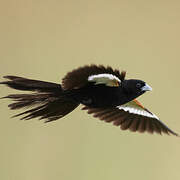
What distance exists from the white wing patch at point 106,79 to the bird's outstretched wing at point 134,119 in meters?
0.31

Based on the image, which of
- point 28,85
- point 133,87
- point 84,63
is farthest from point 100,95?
point 84,63

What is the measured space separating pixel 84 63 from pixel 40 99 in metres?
0.72

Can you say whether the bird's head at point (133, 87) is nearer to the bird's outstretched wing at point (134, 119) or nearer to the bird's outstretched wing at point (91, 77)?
the bird's outstretched wing at point (91, 77)

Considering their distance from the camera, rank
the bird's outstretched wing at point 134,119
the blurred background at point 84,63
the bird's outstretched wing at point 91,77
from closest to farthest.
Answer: the bird's outstretched wing at point 91,77 → the bird's outstretched wing at point 134,119 → the blurred background at point 84,63

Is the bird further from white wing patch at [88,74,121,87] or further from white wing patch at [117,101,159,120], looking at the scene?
white wing patch at [117,101,159,120]

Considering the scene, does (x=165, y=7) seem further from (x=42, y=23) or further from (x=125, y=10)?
(x=42, y=23)

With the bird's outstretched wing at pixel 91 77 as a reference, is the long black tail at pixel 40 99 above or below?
Answer: below

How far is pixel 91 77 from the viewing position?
1035 millimetres

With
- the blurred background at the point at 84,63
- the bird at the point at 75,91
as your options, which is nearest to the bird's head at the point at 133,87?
the bird at the point at 75,91

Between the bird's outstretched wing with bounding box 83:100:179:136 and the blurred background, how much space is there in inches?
16.9

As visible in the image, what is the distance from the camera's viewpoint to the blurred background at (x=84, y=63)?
1.75 m

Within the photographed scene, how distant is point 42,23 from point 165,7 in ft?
2.51

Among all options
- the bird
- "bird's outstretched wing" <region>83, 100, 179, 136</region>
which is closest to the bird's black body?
the bird

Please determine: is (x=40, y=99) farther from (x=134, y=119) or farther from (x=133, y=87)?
(x=134, y=119)
